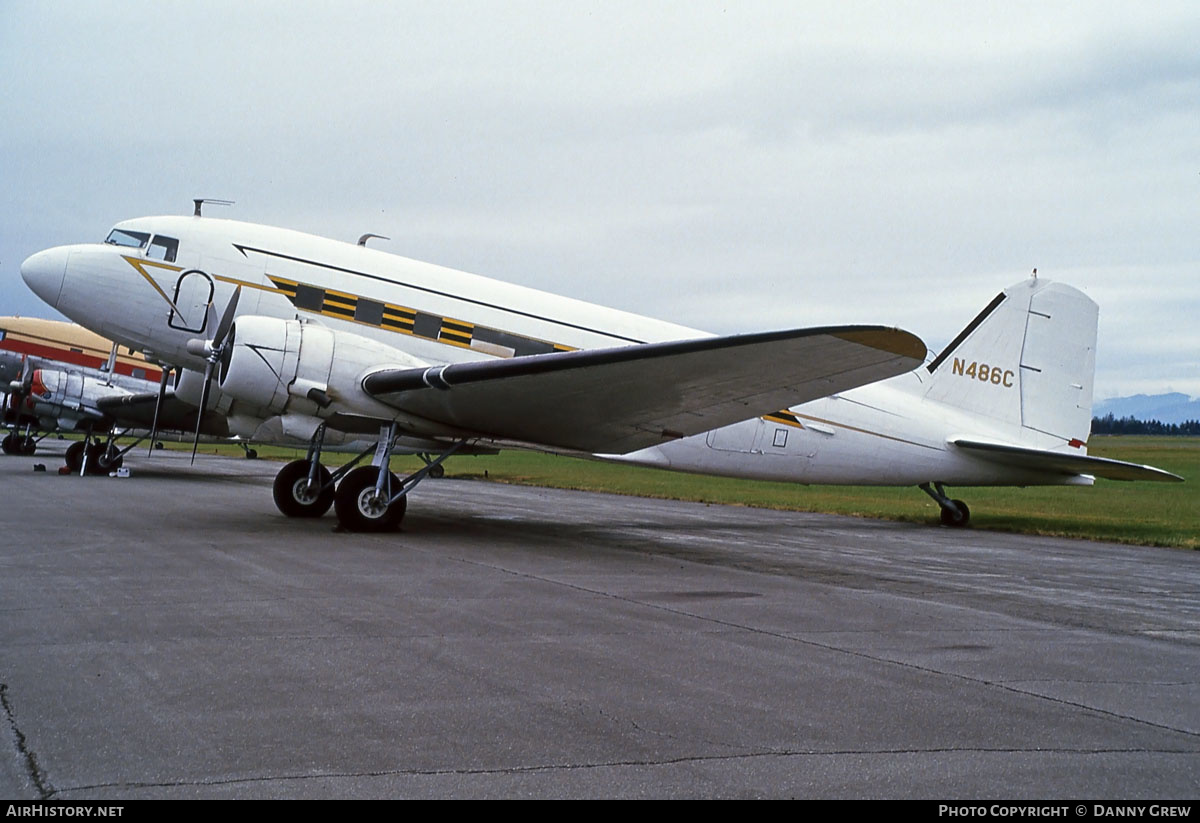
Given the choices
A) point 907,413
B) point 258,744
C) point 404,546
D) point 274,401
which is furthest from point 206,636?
point 907,413

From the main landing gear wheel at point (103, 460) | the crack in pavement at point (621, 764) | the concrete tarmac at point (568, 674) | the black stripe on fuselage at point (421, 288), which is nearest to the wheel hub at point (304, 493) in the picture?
the concrete tarmac at point (568, 674)

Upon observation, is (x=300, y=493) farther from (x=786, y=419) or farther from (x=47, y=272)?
(x=786, y=419)

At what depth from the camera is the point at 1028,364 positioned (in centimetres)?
1742

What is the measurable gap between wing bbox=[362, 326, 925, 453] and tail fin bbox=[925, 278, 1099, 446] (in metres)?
6.50

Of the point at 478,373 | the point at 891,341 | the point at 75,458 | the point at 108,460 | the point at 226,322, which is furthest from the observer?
the point at 75,458

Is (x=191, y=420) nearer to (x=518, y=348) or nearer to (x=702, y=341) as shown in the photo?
(x=518, y=348)

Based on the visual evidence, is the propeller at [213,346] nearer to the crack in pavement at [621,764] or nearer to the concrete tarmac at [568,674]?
the concrete tarmac at [568,674]

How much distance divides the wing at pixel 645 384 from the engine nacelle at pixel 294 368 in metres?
0.28

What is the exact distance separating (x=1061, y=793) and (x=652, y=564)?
6779 millimetres

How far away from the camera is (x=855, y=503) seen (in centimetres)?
2302

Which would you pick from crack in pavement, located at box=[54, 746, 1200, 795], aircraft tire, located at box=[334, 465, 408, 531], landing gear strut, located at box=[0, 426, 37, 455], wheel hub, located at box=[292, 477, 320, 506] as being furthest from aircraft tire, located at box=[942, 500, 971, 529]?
landing gear strut, located at box=[0, 426, 37, 455]

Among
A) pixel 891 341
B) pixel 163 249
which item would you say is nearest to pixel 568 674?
pixel 891 341

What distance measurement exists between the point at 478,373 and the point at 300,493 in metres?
4.18

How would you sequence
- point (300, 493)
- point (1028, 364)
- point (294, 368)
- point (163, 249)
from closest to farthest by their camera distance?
point (294, 368) → point (163, 249) → point (300, 493) → point (1028, 364)
